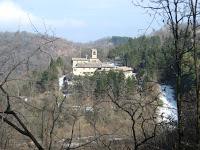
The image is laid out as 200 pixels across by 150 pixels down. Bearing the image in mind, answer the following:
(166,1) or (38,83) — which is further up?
(166,1)

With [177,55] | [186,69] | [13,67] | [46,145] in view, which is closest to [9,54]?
[13,67]

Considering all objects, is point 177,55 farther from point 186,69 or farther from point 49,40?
point 49,40

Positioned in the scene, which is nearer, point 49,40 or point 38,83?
point 49,40

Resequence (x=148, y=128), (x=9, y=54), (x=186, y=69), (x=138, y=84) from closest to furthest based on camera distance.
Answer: (x=9, y=54) → (x=186, y=69) → (x=148, y=128) → (x=138, y=84)

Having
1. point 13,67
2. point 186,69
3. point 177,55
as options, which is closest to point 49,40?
point 13,67

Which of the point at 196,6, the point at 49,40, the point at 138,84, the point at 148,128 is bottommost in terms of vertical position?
the point at 148,128

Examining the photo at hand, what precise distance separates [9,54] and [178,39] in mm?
1800

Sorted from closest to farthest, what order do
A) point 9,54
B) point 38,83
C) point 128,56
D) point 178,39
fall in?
point 9,54
point 38,83
point 178,39
point 128,56

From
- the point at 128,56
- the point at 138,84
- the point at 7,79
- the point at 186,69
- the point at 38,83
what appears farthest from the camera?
the point at 128,56

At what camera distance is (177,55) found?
3.78 m

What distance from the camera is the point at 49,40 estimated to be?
8.53 feet

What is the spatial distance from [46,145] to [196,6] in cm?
213

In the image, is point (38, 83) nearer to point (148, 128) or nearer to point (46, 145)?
point (46, 145)

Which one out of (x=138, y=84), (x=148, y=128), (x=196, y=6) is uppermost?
(x=196, y=6)
